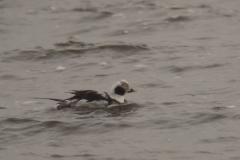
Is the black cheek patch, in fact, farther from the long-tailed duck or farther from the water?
the water

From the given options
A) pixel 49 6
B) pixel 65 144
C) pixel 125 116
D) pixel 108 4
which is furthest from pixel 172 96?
pixel 49 6

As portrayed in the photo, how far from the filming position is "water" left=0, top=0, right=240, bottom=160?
23.7ft

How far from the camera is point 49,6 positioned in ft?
74.8

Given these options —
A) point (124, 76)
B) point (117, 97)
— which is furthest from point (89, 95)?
point (124, 76)

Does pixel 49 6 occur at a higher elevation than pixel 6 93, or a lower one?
higher

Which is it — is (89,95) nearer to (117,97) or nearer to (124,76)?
(117,97)

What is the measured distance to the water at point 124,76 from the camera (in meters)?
7.23

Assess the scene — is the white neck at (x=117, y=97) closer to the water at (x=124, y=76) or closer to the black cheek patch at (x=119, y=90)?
the black cheek patch at (x=119, y=90)

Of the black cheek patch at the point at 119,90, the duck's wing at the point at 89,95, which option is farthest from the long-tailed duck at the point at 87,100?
the black cheek patch at the point at 119,90

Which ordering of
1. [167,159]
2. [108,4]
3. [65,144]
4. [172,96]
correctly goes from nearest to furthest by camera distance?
1. [167,159]
2. [65,144]
3. [172,96]
4. [108,4]

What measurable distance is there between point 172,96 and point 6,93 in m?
4.29

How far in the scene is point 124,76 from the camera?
12125mm

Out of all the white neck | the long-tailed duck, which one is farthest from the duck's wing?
the white neck

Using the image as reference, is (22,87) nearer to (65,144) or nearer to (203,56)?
(65,144)
